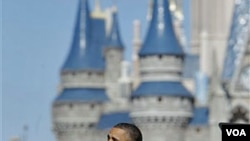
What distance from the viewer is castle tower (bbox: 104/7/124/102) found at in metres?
60.3

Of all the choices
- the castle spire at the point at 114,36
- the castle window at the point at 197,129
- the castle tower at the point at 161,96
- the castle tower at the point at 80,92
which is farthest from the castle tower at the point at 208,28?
the castle tower at the point at 161,96

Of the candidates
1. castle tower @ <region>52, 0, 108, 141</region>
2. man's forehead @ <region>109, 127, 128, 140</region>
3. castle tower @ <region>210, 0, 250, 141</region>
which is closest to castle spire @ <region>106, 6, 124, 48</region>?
castle tower @ <region>52, 0, 108, 141</region>

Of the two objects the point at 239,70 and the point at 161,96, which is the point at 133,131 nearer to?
the point at 161,96

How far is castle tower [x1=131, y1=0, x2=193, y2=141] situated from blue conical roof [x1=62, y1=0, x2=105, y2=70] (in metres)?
7.82

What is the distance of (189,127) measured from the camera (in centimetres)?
5059

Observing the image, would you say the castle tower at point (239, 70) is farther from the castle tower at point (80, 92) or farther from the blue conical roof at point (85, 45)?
the blue conical roof at point (85, 45)

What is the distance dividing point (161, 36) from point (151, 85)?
2483mm

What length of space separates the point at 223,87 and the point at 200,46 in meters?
26.0

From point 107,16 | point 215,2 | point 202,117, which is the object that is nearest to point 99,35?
point 107,16

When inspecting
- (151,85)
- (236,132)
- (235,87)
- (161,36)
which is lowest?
(235,87)

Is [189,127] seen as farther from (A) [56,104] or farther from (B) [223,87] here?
(A) [56,104]

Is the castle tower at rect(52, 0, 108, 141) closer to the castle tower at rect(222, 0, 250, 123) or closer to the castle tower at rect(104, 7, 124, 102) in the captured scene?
the castle tower at rect(104, 7, 124, 102)

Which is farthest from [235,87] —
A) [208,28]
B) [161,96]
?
[208,28]

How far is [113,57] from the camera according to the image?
61.1 m
